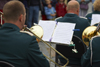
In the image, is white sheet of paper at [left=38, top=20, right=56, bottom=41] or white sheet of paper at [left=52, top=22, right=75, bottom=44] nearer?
white sheet of paper at [left=52, top=22, right=75, bottom=44]

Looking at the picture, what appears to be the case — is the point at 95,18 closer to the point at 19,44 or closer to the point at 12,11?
the point at 12,11

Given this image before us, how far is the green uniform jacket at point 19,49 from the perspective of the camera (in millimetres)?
1479

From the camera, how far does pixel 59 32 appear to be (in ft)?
8.31

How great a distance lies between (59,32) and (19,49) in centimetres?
114

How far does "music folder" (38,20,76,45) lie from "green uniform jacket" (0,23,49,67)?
93cm

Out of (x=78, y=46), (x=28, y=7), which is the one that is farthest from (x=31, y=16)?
(x=78, y=46)

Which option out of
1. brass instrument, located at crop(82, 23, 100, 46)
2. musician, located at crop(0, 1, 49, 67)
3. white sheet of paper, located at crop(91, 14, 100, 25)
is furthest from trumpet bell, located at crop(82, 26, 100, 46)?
white sheet of paper, located at crop(91, 14, 100, 25)

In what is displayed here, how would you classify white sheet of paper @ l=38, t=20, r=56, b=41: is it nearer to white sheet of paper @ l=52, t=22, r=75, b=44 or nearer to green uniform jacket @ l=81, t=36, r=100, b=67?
white sheet of paper @ l=52, t=22, r=75, b=44

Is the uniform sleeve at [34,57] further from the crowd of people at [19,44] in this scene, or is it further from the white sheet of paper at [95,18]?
the white sheet of paper at [95,18]

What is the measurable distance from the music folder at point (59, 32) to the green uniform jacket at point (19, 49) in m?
0.93

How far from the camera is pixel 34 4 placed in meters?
5.18

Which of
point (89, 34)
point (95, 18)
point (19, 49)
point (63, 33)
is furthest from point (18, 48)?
point (95, 18)

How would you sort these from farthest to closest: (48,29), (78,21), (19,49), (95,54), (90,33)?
(78,21) < (48,29) < (90,33) < (95,54) < (19,49)

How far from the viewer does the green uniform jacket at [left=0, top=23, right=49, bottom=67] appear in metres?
1.48
